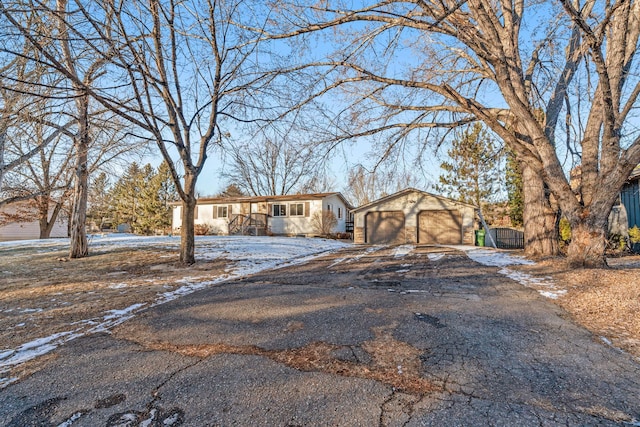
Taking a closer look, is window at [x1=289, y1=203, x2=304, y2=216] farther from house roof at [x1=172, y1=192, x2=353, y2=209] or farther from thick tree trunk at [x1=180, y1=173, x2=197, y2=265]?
thick tree trunk at [x1=180, y1=173, x2=197, y2=265]

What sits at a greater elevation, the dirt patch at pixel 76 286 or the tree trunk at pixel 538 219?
the tree trunk at pixel 538 219

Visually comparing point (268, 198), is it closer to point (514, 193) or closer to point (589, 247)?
point (514, 193)

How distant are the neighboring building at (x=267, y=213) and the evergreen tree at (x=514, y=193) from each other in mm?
12289

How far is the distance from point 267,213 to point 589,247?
66.2 ft

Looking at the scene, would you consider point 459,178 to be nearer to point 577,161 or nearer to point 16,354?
point 577,161

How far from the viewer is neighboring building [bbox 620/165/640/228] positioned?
36.6 ft

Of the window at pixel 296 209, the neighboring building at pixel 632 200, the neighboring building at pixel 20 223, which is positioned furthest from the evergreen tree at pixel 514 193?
the neighboring building at pixel 20 223

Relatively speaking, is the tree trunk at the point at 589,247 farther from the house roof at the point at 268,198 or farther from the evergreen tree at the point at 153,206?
the evergreen tree at the point at 153,206

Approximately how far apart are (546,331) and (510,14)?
801 centimetres

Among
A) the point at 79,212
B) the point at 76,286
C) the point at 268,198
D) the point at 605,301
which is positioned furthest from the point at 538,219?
the point at 268,198

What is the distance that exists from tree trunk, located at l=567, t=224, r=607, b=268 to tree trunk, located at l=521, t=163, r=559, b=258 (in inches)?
95.9

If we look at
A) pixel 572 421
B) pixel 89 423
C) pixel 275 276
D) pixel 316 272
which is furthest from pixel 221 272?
pixel 572 421

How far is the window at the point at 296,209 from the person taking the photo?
23.1m

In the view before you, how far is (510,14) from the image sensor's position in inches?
300
